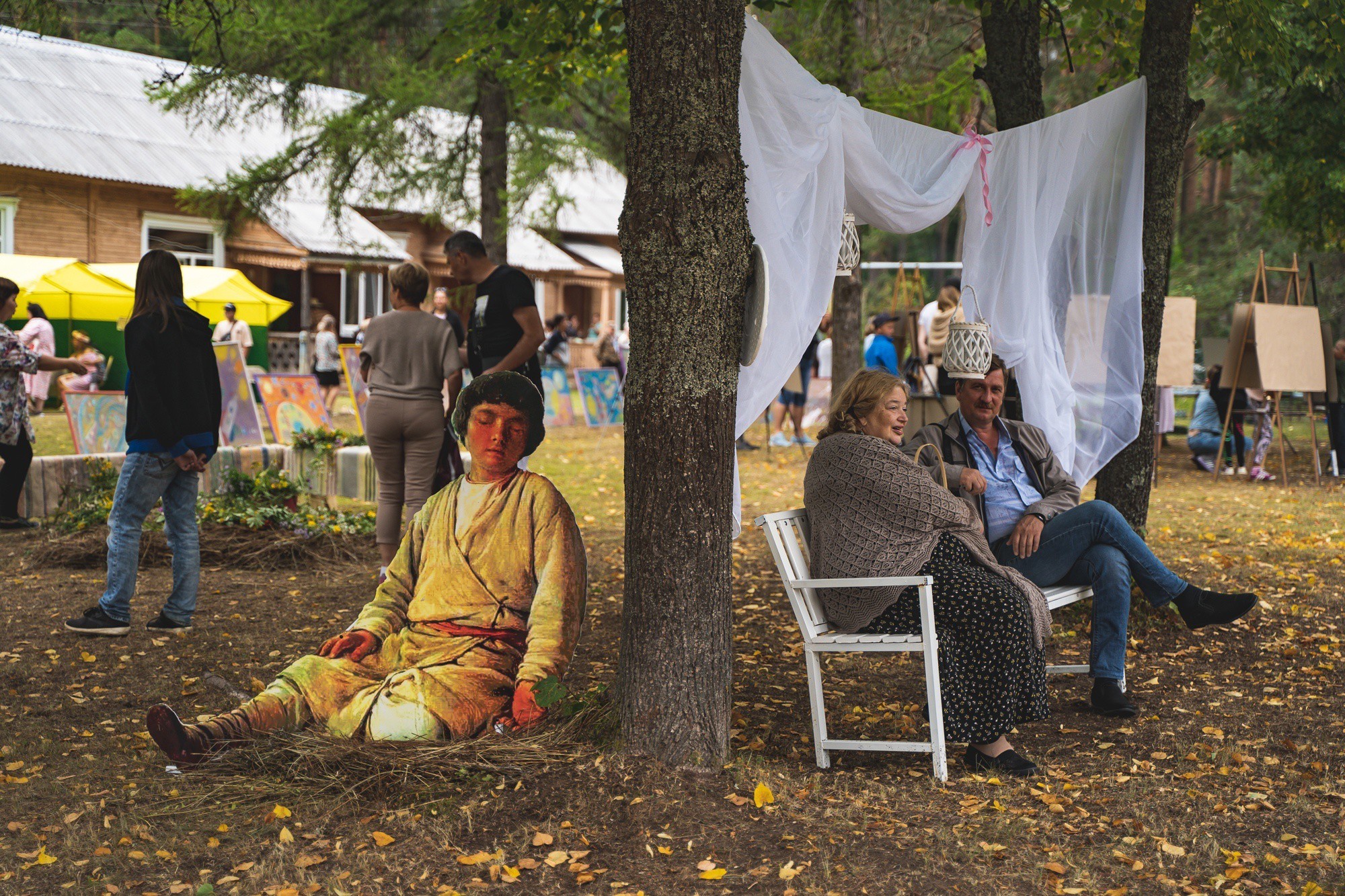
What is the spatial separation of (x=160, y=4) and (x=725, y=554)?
4.34 m

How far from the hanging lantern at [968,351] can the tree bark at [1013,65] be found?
153 centimetres

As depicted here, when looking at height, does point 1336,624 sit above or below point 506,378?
below

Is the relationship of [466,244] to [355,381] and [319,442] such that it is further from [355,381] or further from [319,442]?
[355,381]

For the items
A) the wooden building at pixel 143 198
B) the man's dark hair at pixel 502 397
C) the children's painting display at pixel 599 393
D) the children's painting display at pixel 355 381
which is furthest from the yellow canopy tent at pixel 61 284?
the man's dark hair at pixel 502 397

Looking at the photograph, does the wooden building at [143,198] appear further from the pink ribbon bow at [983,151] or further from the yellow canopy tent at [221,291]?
the pink ribbon bow at [983,151]

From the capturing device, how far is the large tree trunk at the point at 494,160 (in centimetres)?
1377

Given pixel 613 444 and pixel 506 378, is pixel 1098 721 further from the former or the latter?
pixel 613 444

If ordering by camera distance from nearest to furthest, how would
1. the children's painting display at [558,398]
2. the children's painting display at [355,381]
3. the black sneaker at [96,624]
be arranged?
1. the black sneaker at [96,624]
2. the children's painting display at [355,381]
3. the children's painting display at [558,398]

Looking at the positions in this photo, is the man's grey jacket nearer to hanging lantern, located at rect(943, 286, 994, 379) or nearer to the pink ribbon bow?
hanging lantern, located at rect(943, 286, 994, 379)

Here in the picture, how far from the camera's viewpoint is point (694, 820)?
349 cm

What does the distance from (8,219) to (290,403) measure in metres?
12.5

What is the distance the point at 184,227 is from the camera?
23.8 metres

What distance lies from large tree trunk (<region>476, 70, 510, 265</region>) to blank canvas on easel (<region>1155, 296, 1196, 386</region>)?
7105 mm

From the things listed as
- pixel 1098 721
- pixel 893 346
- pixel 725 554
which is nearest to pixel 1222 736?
pixel 1098 721
